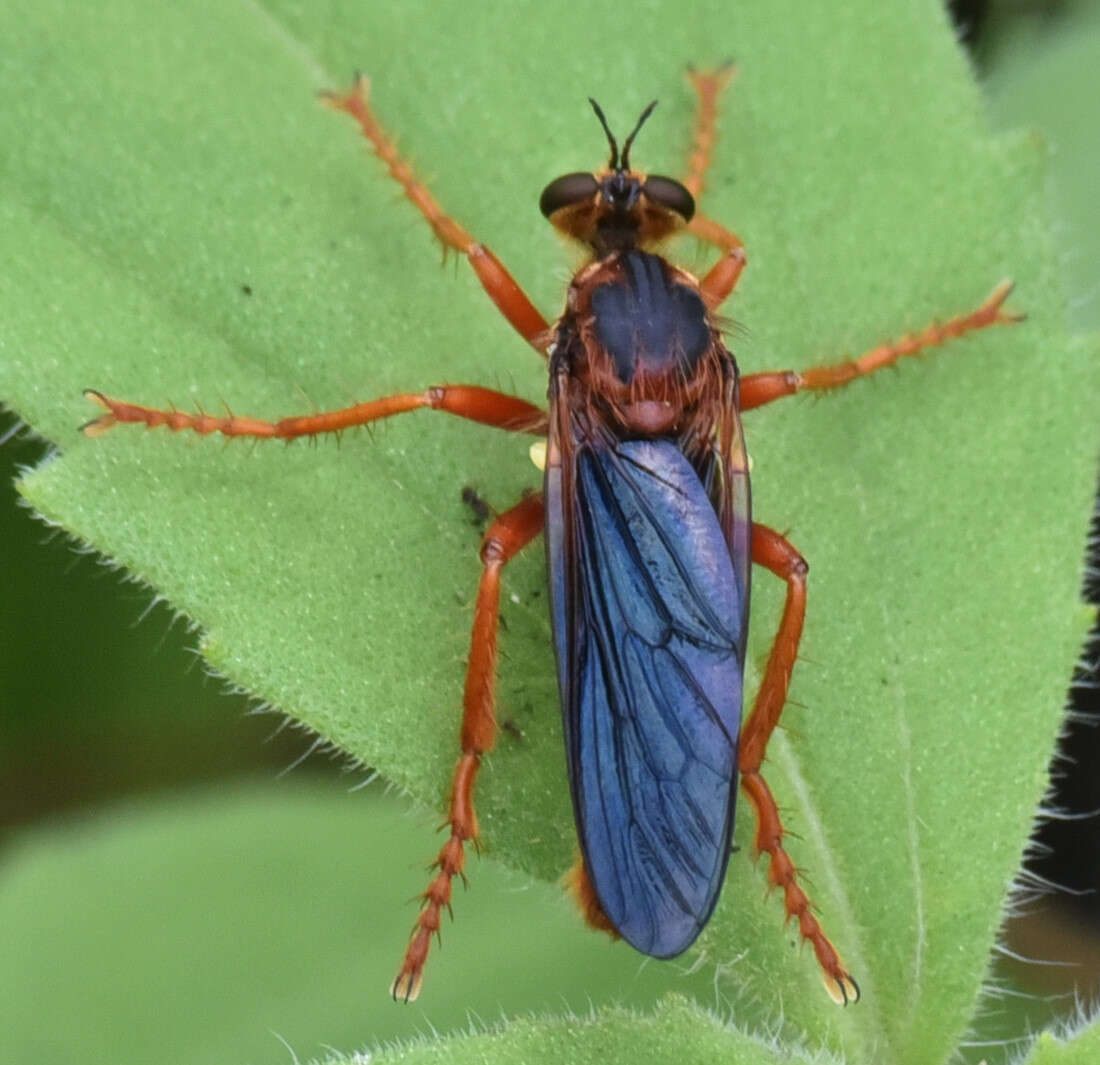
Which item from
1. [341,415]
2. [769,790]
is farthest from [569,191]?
[769,790]

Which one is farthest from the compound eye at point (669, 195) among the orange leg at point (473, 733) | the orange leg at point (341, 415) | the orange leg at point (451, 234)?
the orange leg at point (473, 733)

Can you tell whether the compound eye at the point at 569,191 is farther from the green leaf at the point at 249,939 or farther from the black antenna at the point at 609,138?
the green leaf at the point at 249,939

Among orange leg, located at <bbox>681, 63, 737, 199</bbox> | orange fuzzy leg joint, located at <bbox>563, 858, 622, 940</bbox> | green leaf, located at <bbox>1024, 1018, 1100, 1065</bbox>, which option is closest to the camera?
green leaf, located at <bbox>1024, 1018, 1100, 1065</bbox>

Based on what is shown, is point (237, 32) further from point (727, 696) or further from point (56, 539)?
point (727, 696)

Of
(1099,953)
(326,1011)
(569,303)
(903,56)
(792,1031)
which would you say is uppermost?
(903,56)

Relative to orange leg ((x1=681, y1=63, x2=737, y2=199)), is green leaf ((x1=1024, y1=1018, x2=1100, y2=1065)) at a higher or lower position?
lower

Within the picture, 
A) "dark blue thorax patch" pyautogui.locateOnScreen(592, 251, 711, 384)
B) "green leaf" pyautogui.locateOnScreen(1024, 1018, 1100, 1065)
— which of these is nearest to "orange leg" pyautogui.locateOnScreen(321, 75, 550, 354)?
"dark blue thorax patch" pyautogui.locateOnScreen(592, 251, 711, 384)

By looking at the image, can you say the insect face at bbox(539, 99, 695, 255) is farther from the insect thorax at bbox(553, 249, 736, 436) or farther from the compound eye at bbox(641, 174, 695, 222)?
the insect thorax at bbox(553, 249, 736, 436)

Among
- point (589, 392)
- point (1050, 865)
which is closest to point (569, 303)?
point (589, 392)
